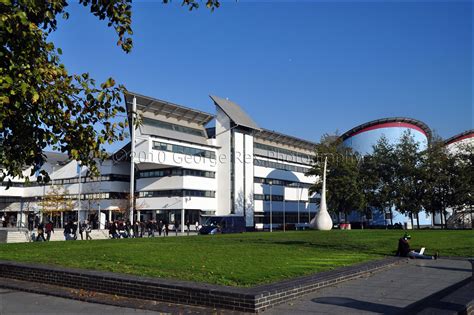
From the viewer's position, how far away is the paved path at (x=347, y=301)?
815 cm

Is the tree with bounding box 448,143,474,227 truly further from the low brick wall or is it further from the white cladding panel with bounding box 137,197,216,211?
the low brick wall

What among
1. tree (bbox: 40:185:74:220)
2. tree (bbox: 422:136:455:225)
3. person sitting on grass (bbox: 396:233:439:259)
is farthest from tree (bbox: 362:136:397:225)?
tree (bbox: 40:185:74:220)

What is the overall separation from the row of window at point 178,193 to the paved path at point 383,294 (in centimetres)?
5194

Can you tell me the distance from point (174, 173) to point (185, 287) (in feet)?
187

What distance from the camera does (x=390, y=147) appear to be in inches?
2441

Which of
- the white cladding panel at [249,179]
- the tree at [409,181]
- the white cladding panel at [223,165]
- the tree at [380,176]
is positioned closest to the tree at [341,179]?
the tree at [380,176]

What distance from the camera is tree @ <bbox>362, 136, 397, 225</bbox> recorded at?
58.7 m

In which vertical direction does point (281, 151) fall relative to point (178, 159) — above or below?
above

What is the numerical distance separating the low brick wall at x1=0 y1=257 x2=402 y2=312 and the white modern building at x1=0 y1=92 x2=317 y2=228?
49.9m

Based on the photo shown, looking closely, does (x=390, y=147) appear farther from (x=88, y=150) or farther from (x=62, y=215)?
(x=88, y=150)

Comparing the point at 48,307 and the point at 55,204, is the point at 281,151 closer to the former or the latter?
the point at 55,204

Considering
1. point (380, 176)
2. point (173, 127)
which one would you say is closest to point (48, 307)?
point (380, 176)

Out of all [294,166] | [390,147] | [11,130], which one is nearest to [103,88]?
[11,130]

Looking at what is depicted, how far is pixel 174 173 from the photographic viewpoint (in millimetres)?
65250
